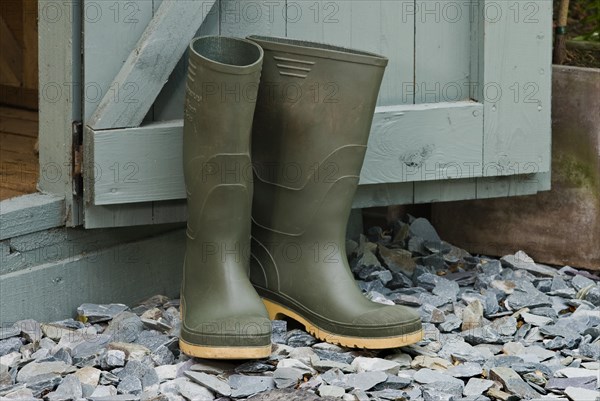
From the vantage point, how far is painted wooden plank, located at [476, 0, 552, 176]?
106 inches

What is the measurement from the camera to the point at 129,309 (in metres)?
2.54

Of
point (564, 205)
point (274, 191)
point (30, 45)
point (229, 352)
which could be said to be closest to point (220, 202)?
point (274, 191)

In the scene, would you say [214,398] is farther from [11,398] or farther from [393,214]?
[393,214]

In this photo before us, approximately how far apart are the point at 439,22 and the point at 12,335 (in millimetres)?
1174

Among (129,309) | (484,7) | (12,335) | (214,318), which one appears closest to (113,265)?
(129,309)

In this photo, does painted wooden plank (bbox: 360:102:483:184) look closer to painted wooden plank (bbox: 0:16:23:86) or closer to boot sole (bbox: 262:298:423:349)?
boot sole (bbox: 262:298:423:349)

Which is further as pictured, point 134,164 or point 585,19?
point 585,19

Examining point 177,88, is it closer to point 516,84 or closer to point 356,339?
point 356,339

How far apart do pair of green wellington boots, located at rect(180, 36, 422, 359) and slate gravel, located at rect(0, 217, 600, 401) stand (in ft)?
0.20

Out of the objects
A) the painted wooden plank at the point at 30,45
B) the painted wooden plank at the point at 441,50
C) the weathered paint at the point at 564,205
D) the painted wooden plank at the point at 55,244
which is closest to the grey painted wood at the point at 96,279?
the painted wooden plank at the point at 55,244

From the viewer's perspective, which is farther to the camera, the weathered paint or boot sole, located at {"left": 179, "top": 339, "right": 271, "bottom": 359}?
the weathered paint

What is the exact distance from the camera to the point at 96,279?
255 centimetres

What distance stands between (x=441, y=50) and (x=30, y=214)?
3.28 ft

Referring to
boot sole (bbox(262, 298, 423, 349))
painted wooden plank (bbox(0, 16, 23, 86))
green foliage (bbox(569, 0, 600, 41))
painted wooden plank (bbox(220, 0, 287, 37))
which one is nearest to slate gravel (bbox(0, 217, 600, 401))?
boot sole (bbox(262, 298, 423, 349))
